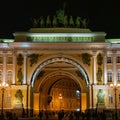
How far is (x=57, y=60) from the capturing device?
243ft

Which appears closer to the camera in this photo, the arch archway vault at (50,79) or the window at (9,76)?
the arch archway vault at (50,79)

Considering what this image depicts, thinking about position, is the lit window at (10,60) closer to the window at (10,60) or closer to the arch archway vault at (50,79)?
the window at (10,60)

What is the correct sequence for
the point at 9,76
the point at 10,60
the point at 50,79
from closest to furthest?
the point at 9,76 → the point at 10,60 → the point at 50,79

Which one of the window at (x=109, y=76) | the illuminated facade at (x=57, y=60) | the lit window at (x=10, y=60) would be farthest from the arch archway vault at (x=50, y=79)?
the lit window at (x=10, y=60)

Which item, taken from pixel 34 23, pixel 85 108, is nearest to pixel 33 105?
pixel 85 108

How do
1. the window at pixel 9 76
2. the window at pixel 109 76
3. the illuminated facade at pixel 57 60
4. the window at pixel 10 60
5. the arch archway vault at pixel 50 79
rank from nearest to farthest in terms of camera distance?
the illuminated facade at pixel 57 60 → the arch archway vault at pixel 50 79 → the window at pixel 109 76 → the window at pixel 9 76 → the window at pixel 10 60

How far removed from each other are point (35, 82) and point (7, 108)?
25.1ft

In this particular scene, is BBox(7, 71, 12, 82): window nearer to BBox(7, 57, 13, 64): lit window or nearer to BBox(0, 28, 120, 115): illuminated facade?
BBox(0, 28, 120, 115): illuminated facade

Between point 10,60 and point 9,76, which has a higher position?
point 10,60

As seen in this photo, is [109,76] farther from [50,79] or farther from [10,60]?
[10,60]

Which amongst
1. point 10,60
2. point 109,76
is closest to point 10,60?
point 10,60

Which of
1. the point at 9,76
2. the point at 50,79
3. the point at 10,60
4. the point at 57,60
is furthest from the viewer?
the point at 50,79

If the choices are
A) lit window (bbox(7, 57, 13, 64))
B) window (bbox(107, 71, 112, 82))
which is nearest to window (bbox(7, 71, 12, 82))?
lit window (bbox(7, 57, 13, 64))

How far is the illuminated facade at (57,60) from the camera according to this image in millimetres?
72188
